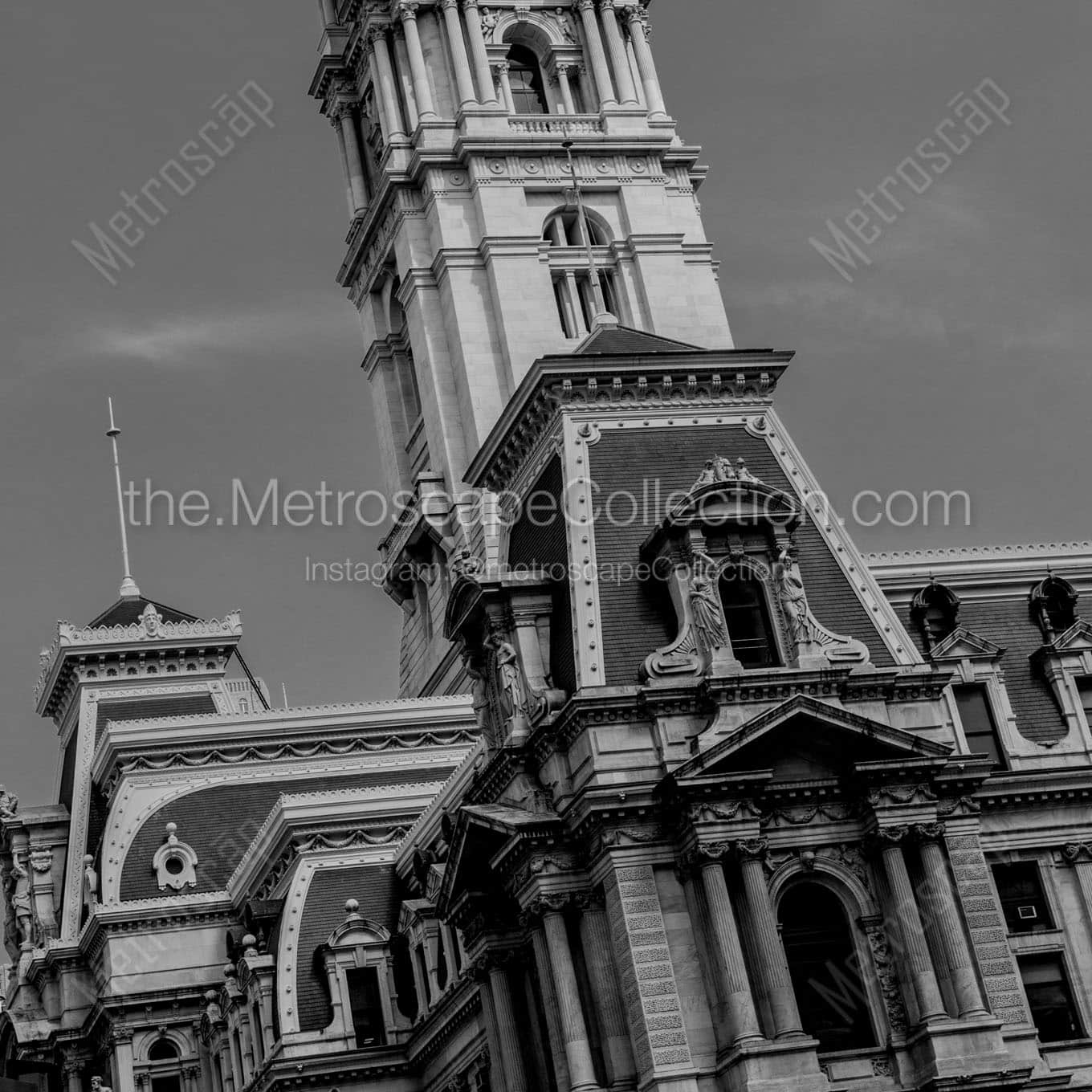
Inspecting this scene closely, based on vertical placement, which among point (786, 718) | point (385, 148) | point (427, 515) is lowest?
point (786, 718)

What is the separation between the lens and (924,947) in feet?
145

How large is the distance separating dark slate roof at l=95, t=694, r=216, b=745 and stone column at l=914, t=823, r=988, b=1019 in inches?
1588

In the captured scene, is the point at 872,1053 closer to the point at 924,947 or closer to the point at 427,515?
the point at 924,947

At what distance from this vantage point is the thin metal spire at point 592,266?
57.2 m

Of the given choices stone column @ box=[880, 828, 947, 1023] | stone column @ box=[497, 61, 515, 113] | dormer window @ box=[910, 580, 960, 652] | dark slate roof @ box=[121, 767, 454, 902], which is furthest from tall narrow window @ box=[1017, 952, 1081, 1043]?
stone column @ box=[497, 61, 515, 113]

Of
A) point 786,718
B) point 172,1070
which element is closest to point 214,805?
point 172,1070

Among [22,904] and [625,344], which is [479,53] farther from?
[22,904]

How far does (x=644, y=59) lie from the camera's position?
279 feet

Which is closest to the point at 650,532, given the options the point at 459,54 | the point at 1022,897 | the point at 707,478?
the point at 707,478

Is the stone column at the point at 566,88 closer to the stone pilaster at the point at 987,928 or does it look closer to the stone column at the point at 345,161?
the stone column at the point at 345,161

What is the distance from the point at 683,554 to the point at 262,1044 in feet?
71.3

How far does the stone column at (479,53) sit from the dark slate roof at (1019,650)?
35.1 m

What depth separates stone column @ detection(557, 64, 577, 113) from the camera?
83.1 meters

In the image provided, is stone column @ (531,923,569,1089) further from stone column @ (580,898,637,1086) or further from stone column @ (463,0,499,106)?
stone column @ (463,0,499,106)
